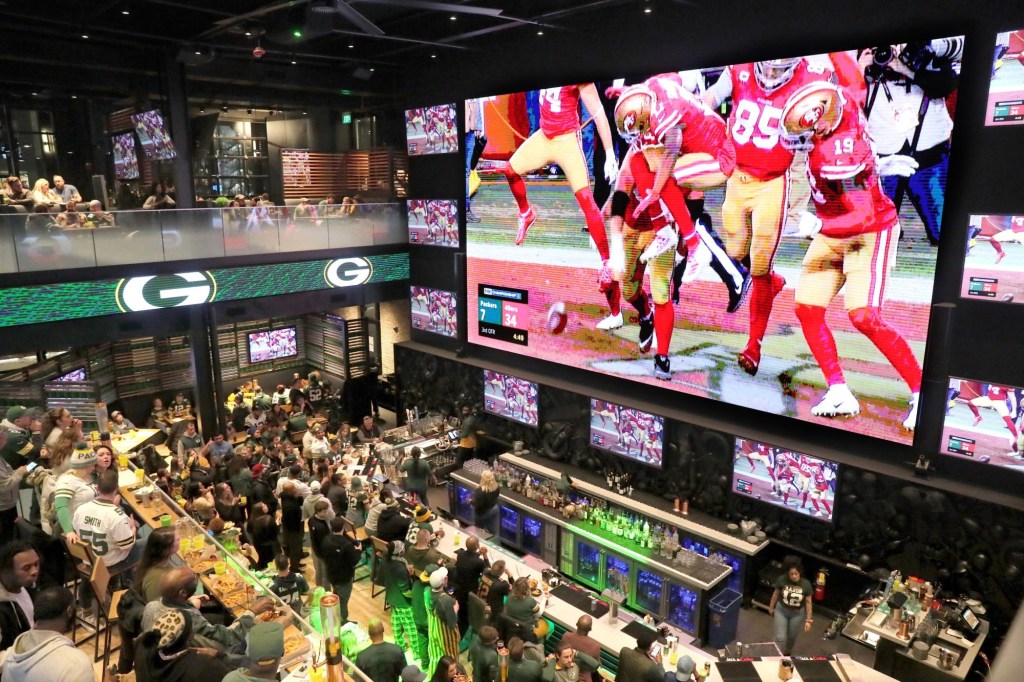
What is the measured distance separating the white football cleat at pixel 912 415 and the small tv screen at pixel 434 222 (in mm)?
8071

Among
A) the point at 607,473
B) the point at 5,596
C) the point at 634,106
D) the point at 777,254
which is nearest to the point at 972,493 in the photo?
the point at 777,254

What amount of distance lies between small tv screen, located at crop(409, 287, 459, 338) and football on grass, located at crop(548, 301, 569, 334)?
2428 mm

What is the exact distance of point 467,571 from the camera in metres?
7.04

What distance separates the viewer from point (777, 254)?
8.34 metres

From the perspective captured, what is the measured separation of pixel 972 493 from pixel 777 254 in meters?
3.35

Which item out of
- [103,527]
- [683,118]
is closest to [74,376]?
[103,527]

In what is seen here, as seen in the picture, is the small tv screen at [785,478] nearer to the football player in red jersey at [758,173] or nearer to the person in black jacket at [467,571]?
the football player in red jersey at [758,173]

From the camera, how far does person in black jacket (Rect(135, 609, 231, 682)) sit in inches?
150

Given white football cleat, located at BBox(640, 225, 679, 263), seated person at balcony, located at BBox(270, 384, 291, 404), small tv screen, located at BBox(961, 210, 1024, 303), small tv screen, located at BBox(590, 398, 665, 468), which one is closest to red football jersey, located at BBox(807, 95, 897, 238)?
small tv screen, located at BBox(961, 210, 1024, 303)

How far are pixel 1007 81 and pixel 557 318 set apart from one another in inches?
255

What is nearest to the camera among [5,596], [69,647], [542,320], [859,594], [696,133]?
[69,647]

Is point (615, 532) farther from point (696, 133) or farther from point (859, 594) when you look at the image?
point (696, 133)

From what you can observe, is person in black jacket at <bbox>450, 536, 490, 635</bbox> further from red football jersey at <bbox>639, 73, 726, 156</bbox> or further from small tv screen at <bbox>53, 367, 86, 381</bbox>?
small tv screen at <bbox>53, 367, 86, 381</bbox>

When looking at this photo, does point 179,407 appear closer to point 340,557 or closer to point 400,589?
point 340,557
